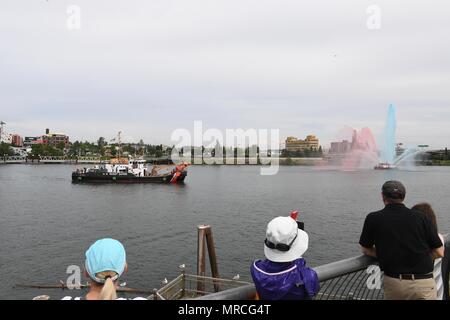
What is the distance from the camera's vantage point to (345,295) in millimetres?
5172

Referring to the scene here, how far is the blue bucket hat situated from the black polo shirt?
107 inches

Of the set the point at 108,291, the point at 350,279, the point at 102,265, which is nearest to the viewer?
the point at 108,291

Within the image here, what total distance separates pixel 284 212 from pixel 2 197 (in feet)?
127

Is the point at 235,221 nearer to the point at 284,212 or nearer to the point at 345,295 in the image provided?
the point at 284,212

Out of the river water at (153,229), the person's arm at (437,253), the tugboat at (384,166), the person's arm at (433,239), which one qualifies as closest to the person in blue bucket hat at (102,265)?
the person's arm at (433,239)

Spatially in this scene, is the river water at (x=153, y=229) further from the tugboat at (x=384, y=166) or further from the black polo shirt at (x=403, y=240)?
the tugboat at (x=384, y=166)

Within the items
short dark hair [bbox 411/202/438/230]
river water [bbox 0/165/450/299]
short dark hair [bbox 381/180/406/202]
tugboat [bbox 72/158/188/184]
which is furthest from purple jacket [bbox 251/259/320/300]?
tugboat [bbox 72/158/188/184]

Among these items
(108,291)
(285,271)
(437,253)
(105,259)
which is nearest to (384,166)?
(437,253)

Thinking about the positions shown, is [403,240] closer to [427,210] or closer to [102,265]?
[427,210]

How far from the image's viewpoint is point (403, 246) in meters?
4.33

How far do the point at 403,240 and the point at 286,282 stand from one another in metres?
1.61

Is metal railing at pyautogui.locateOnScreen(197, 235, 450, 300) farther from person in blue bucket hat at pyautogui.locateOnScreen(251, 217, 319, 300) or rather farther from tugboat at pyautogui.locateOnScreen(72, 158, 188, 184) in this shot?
tugboat at pyautogui.locateOnScreen(72, 158, 188, 184)
